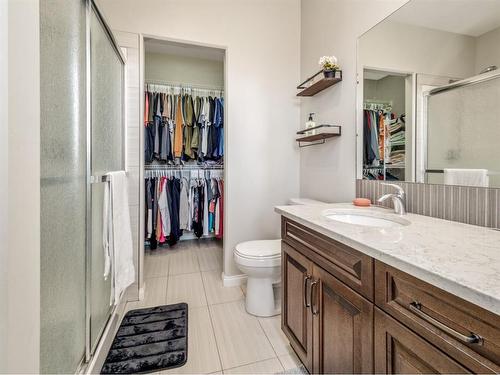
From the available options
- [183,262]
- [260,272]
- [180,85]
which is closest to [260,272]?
[260,272]

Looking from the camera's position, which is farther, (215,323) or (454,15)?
(215,323)

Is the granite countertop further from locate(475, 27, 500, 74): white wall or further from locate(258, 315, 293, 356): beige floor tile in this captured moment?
locate(258, 315, 293, 356): beige floor tile

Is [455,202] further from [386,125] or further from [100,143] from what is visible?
[100,143]

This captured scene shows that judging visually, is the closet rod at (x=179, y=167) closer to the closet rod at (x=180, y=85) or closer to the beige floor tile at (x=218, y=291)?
the closet rod at (x=180, y=85)

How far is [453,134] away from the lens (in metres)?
1.05

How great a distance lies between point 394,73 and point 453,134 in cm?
50

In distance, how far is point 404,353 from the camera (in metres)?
0.61

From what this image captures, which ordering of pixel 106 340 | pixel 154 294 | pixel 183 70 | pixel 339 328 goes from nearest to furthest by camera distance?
pixel 339 328
pixel 106 340
pixel 154 294
pixel 183 70

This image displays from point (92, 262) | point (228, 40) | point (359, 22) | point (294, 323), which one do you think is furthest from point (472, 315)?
point (228, 40)

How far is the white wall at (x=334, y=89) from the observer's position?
1.57 m

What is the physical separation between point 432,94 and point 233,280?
6.40 ft

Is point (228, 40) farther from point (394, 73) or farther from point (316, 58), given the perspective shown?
point (394, 73)

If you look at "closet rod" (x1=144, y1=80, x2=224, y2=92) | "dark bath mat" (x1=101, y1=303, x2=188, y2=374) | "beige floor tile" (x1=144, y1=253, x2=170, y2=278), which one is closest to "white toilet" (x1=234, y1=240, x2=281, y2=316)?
"dark bath mat" (x1=101, y1=303, x2=188, y2=374)

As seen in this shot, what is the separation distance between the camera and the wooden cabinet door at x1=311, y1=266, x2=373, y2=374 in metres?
0.74
